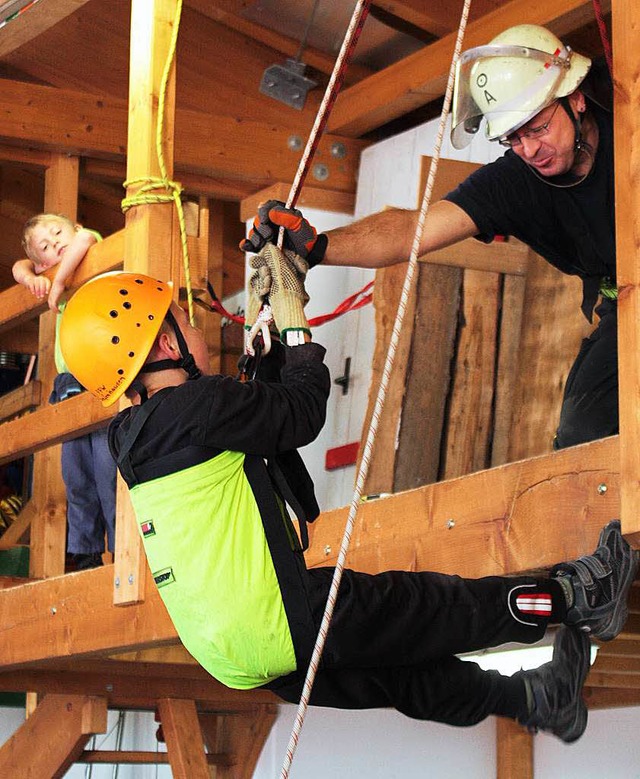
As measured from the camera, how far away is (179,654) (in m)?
5.95

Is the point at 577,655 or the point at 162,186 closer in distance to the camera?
the point at 577,655

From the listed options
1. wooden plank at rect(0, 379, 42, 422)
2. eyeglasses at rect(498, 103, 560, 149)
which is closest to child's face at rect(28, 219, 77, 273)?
wooden plank at rect(0, 379, 42, 422)

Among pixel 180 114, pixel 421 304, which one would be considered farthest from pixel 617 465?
pixel 180 114

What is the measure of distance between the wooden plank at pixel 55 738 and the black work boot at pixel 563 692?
11.0 ft

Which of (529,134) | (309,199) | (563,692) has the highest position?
(309,199)

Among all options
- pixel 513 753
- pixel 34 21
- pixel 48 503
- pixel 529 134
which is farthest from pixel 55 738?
pixel 529 134

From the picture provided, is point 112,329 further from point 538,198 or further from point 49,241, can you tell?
point 49,241

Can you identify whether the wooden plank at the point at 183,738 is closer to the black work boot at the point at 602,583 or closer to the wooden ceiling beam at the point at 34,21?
the black work boot at the point at 602,583

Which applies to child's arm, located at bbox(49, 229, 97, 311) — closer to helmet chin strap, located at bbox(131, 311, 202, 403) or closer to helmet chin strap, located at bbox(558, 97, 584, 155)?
helmet chin strap, located at bbox(131, 311, 202, 403)

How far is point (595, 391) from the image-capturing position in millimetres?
4074

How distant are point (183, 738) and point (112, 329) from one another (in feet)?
10.9

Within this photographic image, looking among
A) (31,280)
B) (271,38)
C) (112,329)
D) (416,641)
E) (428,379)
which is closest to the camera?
(416,641)

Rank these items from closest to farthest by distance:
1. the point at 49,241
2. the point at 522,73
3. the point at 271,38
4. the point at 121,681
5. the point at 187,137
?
1. the point at 522,73
2. the point at 49,241
3. the point at 121,681
4. the point at 187,137
5. the point at 271,38

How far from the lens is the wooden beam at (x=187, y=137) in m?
7.05
